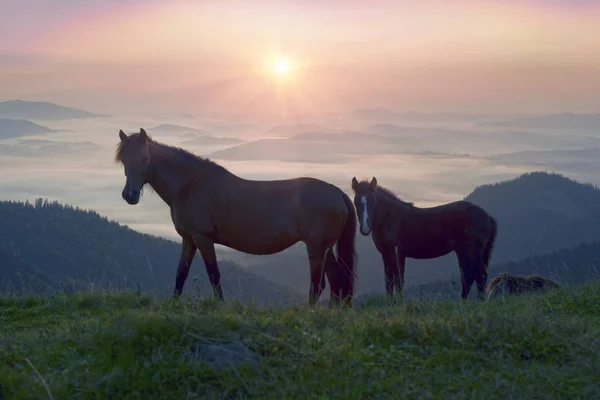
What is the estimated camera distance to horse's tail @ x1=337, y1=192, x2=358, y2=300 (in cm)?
1252

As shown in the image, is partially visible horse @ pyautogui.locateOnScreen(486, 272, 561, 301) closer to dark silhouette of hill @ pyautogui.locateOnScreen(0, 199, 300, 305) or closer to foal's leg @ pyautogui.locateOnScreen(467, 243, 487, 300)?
foal's leg @ pyautogui.locateOnScreen(467, 243, 487, 300)

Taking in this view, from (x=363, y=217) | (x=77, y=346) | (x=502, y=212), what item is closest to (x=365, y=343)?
(x=77, y=346)

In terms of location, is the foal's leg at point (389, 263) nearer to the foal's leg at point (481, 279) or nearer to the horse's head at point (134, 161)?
the foal's leg at point (481, 279)

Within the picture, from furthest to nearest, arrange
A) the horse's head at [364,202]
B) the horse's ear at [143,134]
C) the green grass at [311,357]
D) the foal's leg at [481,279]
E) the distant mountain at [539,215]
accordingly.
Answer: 1. the distant mountain at [539,215]
2. the foal's leg at [481,279]
3. the horse's head at [364,202]
4. the horse's ear at [143,134]
5. the green grass at [311,357]

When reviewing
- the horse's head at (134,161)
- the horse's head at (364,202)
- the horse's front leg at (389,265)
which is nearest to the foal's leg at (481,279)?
the horse's front leg at (389,265)

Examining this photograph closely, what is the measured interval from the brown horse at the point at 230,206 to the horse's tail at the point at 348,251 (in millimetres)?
132

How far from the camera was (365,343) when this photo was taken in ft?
24.5

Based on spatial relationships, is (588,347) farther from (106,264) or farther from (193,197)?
(106,264)

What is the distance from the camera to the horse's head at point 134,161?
38.7 feet

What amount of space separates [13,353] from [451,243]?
34.0ft

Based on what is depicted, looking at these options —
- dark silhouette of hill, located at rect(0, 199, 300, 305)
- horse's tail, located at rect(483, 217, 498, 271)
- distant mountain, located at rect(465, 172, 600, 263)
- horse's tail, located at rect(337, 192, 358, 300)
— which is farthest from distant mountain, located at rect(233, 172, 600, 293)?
horse's tail, located at rect(337, 192, 358, 300)

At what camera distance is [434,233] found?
52.3 feet

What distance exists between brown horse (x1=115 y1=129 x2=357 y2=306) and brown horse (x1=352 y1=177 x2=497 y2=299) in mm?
3571

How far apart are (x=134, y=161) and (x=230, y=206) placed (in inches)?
63.7
